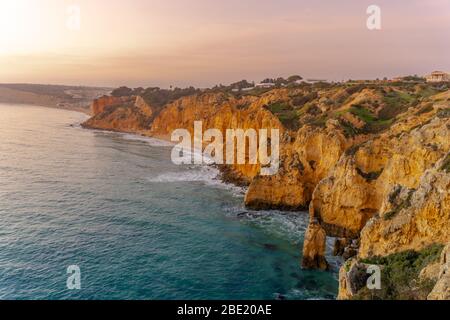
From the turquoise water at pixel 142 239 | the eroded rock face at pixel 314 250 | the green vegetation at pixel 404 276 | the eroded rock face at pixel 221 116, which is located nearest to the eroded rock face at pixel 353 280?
the green vegetation at pixel 404 276

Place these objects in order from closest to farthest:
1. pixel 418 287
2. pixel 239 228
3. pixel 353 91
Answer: pixel 418 287 → pixel 239 228 → pixel 353 91

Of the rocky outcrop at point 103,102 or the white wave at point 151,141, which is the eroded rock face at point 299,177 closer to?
the white wave at point 151,141

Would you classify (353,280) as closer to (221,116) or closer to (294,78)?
(221,116)

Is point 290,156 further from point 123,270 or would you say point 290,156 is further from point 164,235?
point 123,270

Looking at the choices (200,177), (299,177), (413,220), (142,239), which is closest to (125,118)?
(200,177)

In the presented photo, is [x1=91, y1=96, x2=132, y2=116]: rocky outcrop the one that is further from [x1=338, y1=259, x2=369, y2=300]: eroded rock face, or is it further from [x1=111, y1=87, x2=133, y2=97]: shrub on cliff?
[x1=338, y1=259, x2=369, y2=300]: eroded rock face
